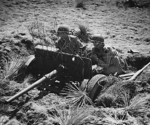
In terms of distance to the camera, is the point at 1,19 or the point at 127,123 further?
the point at 1,19

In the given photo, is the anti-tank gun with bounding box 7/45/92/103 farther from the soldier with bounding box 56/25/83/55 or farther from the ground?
the ground

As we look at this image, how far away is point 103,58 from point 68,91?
1318 mm

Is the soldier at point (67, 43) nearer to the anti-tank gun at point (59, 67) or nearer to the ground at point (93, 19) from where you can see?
the anti-tank gun at point (59, 67)

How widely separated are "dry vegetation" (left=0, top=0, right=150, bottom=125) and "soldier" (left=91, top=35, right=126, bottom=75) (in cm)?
66

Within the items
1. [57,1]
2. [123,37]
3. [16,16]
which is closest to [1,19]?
[16,16]

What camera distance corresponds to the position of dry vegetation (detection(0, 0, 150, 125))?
176 inches

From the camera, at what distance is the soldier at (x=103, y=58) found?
6.06 m

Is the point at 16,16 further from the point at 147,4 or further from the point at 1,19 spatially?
the point at 147,4

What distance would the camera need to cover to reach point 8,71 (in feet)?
19.3

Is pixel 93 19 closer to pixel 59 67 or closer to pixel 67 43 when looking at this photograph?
pixel 67 43

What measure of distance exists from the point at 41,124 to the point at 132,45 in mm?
5284

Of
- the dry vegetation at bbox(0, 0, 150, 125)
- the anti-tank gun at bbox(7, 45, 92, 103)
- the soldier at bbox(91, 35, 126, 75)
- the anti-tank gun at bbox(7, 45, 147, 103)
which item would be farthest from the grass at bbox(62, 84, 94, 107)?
the soldier at bbox(91, 35, 126, 75)

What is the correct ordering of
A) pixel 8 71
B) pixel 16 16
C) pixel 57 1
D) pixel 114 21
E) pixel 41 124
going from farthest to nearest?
1. pixel 57 1
2. pixel 114 21
3. pixel 16 16
4. pixel 8 71
5. pixel 41 124

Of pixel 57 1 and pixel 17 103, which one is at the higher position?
pixel 57 1
